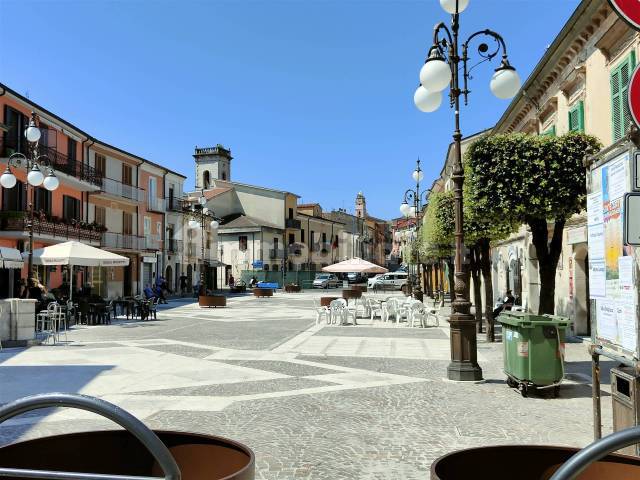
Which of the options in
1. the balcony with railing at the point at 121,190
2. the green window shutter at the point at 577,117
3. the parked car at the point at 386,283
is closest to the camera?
the green window shutter at the point at 577,117

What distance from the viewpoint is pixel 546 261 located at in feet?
35.4

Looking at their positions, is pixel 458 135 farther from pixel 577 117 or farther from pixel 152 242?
pixel 152 242

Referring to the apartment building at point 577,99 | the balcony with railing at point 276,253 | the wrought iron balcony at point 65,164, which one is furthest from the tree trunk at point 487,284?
the balcony with railing at point 276,253

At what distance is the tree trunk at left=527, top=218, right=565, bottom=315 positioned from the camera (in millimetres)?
10453

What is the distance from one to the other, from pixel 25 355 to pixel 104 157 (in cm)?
2702

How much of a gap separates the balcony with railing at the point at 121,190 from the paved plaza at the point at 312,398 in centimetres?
2370

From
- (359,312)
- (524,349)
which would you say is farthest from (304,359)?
(359,312)

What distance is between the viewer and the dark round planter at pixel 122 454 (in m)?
2.25

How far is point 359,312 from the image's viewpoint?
24.6m

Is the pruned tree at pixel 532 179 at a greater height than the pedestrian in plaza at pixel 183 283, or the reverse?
the pruned tree at pixel 532 179

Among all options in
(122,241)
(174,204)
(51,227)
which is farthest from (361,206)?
(51,227)

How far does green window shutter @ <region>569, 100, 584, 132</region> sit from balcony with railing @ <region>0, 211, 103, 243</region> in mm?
21801

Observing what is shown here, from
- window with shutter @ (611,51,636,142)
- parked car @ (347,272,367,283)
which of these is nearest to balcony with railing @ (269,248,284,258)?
parked car @ (347,272,367,283)

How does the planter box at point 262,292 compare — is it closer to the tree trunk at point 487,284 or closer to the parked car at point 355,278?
the tree trunk at point 487,284
